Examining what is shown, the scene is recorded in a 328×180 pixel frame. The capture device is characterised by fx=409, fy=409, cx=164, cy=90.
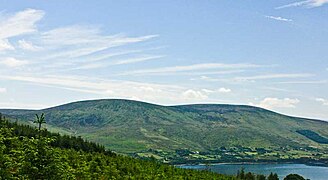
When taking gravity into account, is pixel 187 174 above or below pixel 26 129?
below

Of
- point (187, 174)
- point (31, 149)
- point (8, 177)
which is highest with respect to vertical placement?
point (31, 149)

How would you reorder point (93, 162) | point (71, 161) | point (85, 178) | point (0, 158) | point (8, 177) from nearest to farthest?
point (8, 177)
point (0, 158)
point (85, 178)
point (71, 161)
point (93, 162)

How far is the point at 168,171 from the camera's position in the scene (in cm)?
12600

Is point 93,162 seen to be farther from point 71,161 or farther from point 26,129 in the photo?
point 26,129

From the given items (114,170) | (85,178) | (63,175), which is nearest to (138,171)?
(114,170)

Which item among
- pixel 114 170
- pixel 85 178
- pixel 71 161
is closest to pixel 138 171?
pixel 114 170

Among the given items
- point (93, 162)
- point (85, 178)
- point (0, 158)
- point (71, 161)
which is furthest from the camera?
point (93, 162)

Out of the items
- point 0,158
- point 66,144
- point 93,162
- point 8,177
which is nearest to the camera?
point 8,177

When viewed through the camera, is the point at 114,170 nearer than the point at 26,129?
Yes

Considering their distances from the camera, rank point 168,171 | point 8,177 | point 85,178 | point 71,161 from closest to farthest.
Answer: point 8,177 < point 85,178 < point 71,161 < point 168,171

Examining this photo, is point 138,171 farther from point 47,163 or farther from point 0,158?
point 47,163

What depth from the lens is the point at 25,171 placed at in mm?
32688

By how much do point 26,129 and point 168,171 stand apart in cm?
6109

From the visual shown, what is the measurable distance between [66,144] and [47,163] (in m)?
124
